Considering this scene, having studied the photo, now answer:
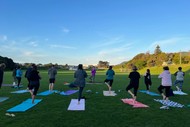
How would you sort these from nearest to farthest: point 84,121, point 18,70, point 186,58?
point 84,121
point 18,70
point 186,58

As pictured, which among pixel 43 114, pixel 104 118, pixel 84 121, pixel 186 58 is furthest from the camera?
pixel 186 58

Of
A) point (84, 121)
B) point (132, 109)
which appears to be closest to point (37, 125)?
point (84, 121)

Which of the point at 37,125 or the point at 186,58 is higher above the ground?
the point at 186,58

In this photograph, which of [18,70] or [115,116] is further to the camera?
[18,70]

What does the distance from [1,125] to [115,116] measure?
4166 mm

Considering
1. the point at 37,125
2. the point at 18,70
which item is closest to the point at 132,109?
the point at 37,125

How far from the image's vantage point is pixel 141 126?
7523 mm

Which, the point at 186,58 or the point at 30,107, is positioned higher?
the point at 186,58

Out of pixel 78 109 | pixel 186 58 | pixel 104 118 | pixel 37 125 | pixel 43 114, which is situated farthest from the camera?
pixel 186 58

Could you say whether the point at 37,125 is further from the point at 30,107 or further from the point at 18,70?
the point at 18,70

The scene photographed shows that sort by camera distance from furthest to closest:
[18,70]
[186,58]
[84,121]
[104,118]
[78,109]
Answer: [186,58] < [18,70] < [78,109] < [104,118] < [84,121]

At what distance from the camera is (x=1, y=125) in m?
7.50

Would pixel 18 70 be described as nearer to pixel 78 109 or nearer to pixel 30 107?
pixel 30 107

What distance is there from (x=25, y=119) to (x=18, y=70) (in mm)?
13277
